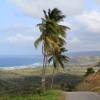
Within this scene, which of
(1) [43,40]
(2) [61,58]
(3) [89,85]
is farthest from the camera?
(2) [61,58]

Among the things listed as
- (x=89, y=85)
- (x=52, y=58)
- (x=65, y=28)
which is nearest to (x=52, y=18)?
(x=65, y=28)

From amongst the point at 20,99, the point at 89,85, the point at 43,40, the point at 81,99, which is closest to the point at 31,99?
the point at 20,99

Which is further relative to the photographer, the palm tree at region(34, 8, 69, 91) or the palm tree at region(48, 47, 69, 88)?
the palm tree at region(48, 47, 69, 88)

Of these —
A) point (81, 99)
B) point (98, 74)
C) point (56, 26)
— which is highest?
point (56, 26)

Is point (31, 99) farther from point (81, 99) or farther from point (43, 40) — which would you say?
point (43, 40)

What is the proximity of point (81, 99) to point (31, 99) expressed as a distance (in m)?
4.57

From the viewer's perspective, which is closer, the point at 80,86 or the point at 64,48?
the point at 80,86

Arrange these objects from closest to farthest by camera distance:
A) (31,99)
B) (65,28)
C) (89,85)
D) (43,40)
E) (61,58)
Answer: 1. (31,99)
2. (43,40)
3. (65,28)
4. (89,85)
5. (61,58)

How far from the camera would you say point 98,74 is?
73.3 meters

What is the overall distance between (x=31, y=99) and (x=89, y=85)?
121 ft

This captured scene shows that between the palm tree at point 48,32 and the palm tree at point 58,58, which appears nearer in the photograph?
the palm tree at point 48,32

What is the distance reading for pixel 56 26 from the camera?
56.1 meters

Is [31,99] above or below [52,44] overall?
below

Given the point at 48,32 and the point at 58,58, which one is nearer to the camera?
the point at 48,32
